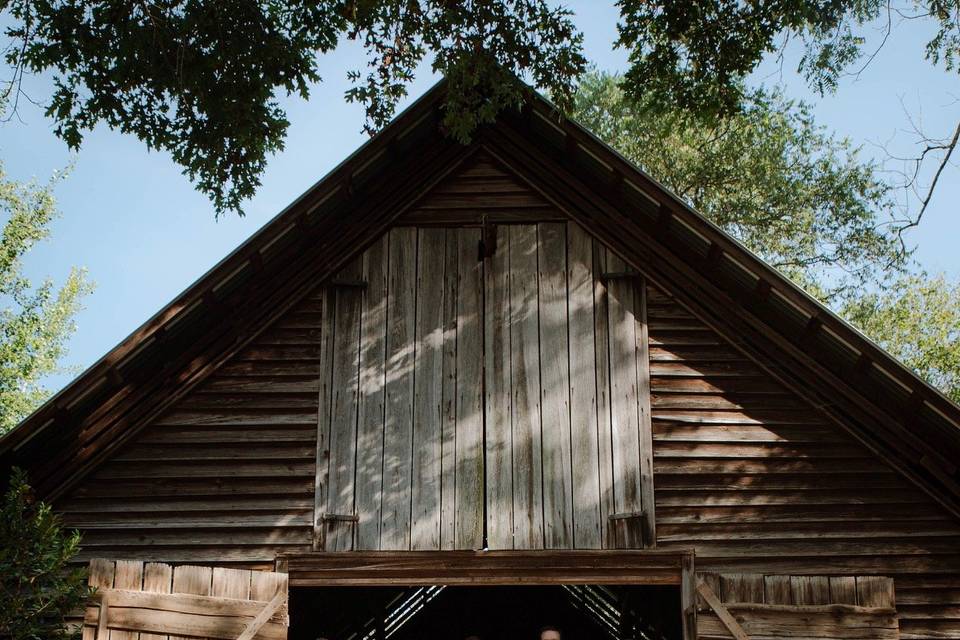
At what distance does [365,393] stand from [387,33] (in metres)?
2.89

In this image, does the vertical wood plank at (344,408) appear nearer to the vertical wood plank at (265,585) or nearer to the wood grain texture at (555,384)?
the vertical wood plank at (265,585)

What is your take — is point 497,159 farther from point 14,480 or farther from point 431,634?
point 431,634

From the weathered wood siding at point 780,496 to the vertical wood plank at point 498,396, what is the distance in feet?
3.94

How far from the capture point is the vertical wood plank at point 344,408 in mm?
7891

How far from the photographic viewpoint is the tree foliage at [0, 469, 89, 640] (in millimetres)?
6766

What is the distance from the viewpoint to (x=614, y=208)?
888 centimetres

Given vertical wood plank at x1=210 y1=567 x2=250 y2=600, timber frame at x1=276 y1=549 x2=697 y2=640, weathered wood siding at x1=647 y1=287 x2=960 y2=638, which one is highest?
weathered wood siding at x1=647 y1=287 x2=960 y2=638

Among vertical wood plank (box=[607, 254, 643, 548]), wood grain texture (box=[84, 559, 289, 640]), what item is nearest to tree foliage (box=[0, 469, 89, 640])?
wood grain texture (box=[84, 559, 289, 640])

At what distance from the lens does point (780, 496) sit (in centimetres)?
798

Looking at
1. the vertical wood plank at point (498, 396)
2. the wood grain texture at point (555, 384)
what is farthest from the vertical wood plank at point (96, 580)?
the wood grain texture at point (555, 384)

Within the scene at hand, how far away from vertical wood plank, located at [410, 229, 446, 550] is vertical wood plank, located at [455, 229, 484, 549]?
158 millimetres

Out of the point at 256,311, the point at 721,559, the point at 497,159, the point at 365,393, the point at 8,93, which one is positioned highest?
the point at 497,159

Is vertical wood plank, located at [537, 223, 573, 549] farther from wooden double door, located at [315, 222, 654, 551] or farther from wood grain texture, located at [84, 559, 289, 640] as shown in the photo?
wood grain texture, located at [84, 559, 289, 640]

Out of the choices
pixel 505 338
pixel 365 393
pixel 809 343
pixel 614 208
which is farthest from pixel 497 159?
pixel 809 343
